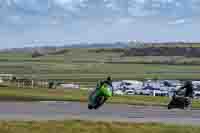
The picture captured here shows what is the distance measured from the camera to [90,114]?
22531 mm

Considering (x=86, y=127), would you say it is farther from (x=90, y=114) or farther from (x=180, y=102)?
(x=180, y=102)

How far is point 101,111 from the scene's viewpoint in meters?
23.9

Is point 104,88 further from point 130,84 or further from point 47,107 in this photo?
point 130,84

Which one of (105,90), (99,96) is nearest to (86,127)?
(99,96)

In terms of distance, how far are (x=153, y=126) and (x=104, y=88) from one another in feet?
25.3

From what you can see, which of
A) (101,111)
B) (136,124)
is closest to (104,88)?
(101,111)

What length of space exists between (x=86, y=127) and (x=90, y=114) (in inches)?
201

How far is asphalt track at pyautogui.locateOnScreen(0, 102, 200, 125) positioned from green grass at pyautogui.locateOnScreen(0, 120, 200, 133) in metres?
2.00

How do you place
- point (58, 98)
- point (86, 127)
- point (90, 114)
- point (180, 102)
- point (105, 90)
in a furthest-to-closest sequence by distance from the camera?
point (58, 98) < point (180, 102) < point (105, 90) < point (90, 114) < point (86, 127)

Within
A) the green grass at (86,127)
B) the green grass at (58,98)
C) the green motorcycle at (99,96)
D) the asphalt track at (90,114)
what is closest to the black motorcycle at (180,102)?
the asphalt track at (90,114)

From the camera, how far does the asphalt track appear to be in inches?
814

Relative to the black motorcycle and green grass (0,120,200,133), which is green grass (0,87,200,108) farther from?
green grass (0,120,200,133)

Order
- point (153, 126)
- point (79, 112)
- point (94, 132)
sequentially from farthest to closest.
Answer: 1. point (79, 112)
2. point (153, 126)
3. point (94, 132)

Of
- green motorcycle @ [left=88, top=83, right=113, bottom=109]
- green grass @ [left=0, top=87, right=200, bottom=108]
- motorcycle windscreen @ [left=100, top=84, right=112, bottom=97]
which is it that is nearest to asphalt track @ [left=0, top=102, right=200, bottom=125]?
green motorcycle @ [left=88, top=83, right=113, bottom=109]
